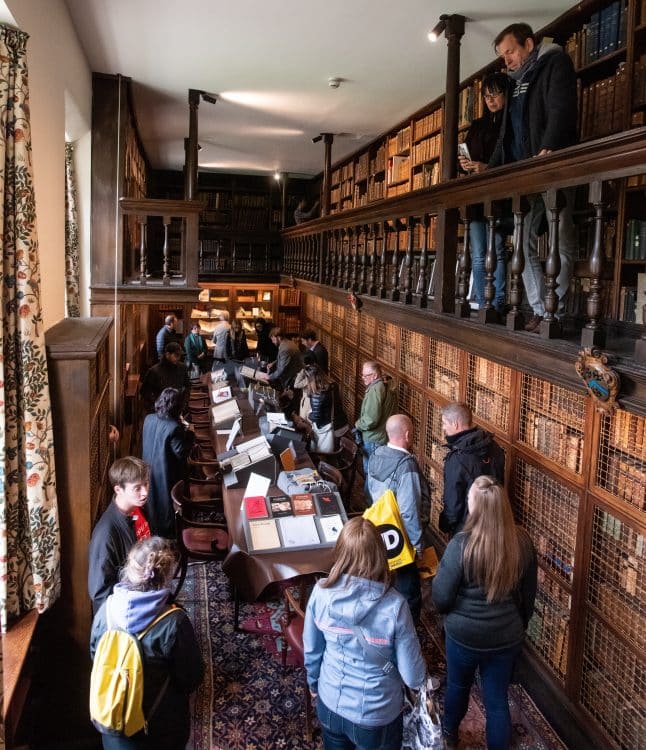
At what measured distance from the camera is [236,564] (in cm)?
373

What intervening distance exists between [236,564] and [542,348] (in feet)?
6.79

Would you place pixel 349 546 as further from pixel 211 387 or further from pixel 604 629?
pixel 211 387

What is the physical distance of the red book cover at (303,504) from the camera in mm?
3969


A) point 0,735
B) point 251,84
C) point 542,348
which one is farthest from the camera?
point 251,84

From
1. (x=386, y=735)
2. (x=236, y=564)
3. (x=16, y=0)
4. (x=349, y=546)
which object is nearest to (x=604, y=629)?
(x=386, y=735)

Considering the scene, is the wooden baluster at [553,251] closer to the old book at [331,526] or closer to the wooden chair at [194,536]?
the old book at [331,526]

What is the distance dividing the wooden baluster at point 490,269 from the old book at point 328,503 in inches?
56.5

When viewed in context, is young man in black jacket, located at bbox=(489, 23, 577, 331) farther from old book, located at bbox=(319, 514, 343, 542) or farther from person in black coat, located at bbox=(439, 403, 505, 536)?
old book, located at bbox=(319, 514, 343, 542)

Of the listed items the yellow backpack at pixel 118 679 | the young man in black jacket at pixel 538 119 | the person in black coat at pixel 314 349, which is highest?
the young man in black jacket at pixel 538 119

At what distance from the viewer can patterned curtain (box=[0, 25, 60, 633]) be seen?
2.63 metres

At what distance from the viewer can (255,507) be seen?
3.96m

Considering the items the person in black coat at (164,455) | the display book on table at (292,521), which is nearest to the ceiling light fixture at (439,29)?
the person in black coat at (164,455)

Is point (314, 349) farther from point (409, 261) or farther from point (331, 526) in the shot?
point (331, 526)

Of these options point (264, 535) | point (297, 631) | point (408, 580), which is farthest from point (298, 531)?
point (408, 580)
